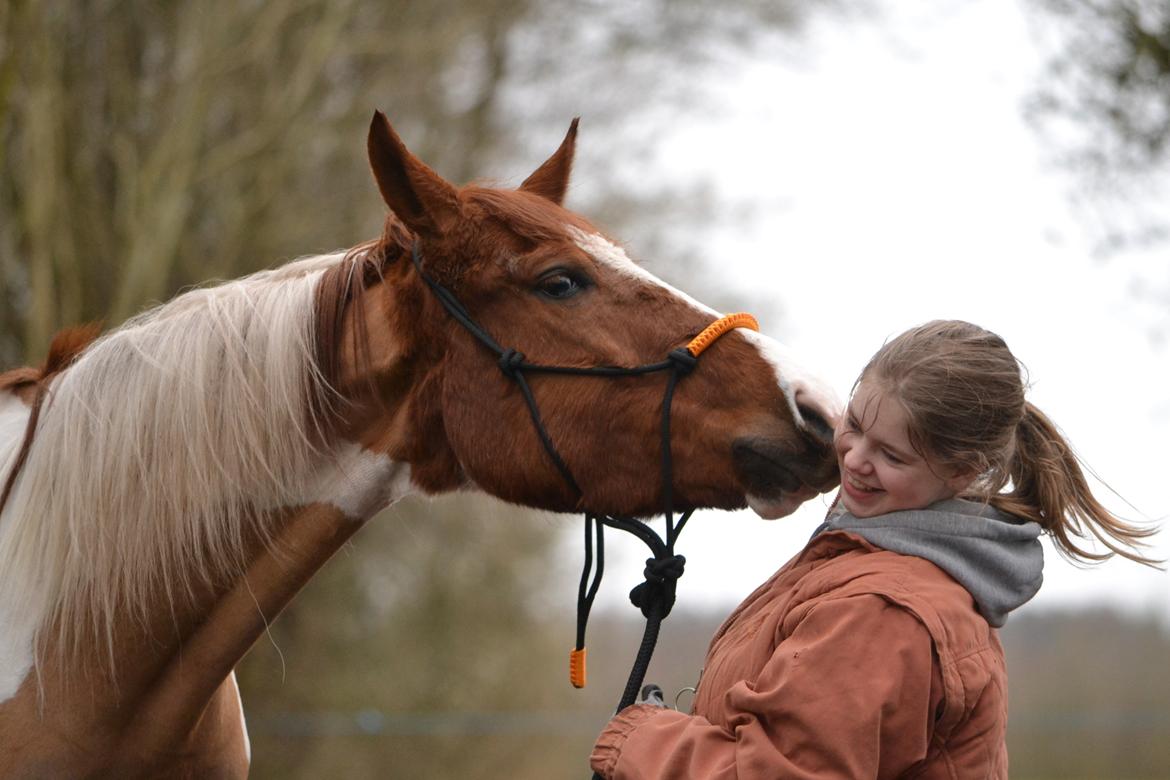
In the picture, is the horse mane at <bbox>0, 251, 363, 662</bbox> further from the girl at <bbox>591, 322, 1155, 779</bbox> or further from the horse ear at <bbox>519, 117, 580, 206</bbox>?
the girl at <bbox>591, 322, 1155, 779</bbox>

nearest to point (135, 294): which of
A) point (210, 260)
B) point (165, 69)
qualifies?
point (210, 260)

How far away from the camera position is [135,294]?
576cm

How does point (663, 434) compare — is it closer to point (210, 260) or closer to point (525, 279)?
point (525, 279)

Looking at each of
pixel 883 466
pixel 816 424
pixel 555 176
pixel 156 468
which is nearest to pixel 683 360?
pixel 816 424

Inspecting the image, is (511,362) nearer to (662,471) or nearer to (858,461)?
(662,471)

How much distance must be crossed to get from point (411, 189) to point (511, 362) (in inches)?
16.3

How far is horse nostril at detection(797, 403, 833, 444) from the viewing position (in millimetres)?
1997

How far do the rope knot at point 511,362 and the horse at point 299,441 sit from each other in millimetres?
31

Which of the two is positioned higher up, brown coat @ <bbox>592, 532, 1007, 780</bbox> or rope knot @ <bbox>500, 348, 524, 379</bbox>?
rope knot @ <bbox>500, 348, 524, 379</bbox>

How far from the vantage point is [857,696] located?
1.50m

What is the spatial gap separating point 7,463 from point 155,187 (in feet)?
13.4

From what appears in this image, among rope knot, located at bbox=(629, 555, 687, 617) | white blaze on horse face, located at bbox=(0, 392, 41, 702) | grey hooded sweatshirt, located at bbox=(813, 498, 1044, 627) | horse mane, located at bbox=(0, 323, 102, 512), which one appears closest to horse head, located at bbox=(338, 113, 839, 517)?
rope knot, located at bbox=(629, 555, 687, 617)

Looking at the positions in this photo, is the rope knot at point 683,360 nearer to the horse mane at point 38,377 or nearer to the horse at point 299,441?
the horse at point 299,441

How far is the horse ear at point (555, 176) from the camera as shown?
8.84 ft
